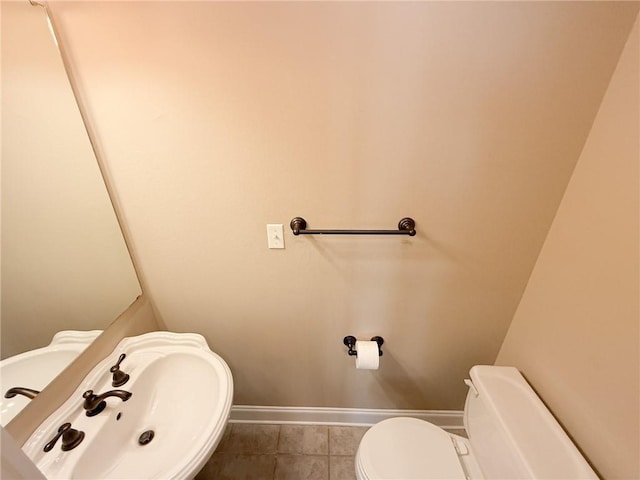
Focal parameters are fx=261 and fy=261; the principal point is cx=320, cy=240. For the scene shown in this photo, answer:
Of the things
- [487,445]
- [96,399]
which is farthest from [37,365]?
[487,445]

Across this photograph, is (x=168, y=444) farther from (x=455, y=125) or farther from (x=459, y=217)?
(x=455, y=125)

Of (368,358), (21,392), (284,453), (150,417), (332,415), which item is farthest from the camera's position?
(332,415)

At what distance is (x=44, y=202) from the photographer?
2.70 feet

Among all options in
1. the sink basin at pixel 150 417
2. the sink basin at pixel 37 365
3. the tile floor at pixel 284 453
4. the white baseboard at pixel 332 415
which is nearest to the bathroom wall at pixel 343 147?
the sink basin at pixel 150 417

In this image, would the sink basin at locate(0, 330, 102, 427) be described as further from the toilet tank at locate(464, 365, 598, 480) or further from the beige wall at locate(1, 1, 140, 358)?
the toilet tank at locate(464, 365, 598, 480)

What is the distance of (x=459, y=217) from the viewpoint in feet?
3.26

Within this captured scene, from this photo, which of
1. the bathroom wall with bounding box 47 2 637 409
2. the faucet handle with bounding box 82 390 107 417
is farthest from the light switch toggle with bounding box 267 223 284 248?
the faucet handle with bounding box 82 390 107 417

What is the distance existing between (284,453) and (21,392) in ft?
3.86

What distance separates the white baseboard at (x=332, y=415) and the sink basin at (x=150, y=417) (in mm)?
659

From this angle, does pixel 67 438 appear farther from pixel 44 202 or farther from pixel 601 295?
pixel 601 295

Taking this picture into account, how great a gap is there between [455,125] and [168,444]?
1.42m

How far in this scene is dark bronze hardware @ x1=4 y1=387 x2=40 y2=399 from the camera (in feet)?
2.31

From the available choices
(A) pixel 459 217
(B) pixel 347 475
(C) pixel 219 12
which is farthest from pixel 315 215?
(B) pixel 347 475

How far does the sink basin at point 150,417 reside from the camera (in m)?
0.74
